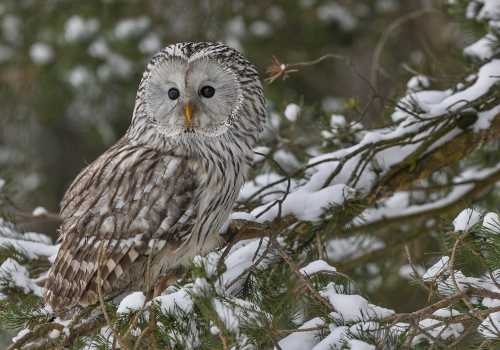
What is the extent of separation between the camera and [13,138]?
5.54 meters

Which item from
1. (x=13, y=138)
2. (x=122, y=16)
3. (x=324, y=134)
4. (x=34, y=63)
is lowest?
(x=13, y=138)

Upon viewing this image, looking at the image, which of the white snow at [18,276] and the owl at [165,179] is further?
the white snow at [18,276]

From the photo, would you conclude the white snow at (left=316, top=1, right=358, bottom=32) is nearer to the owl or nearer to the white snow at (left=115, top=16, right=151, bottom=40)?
the white snow at (left=115, top=16, right=151, bottom=40)

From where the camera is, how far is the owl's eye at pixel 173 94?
267cm

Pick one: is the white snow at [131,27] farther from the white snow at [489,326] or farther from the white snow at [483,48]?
the white snow at [489,326]

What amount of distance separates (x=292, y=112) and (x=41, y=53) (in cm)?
284

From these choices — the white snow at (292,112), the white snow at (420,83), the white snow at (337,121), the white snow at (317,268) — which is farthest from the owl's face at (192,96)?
the white snow at (420,83)

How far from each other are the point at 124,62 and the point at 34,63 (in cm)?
84

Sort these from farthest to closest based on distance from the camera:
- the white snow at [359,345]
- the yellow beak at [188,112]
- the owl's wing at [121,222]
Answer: the yellow beak at [188,112]
the owl's wing at [121,222]
the white snow at [359,345]

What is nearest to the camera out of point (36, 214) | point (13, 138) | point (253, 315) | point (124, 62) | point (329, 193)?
point (253, 315)

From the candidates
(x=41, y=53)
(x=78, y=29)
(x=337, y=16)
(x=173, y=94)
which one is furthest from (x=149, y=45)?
(x=173, y=94)

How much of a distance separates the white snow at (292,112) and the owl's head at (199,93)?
0.49 m

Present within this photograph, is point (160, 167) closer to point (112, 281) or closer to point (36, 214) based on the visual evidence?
point (112, 281)

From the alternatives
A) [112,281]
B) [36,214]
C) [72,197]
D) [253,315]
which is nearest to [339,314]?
[253,315]
